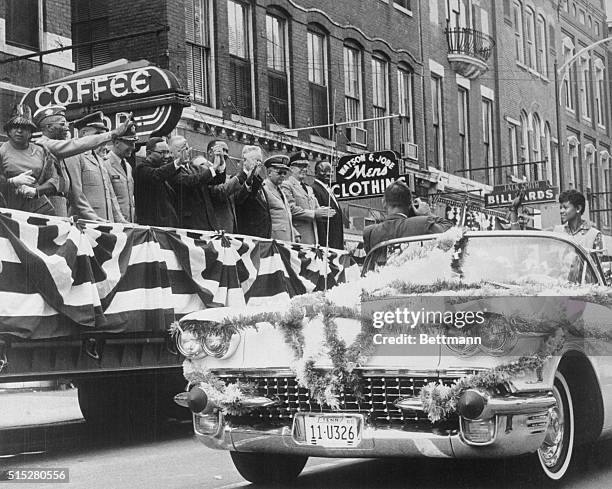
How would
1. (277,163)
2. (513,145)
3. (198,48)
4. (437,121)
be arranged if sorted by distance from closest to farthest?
1. (277,163)
2. (198,48)
3. (437,121)
4. (513,145)

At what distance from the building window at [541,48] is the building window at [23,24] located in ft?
52.6

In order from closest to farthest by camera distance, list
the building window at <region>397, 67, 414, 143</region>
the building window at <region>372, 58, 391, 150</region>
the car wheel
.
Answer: the car wheel → the building window at <region>372, 58, 391, 150</region> → the building window at <region>397, 67, 414, 143</region>

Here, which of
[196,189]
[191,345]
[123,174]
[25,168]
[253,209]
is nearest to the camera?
[191,345]

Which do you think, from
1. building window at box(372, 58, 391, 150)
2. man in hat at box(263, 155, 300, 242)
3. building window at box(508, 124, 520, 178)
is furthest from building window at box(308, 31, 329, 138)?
man in hat at box(263, 155, 300, 242)

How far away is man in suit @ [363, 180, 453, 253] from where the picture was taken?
8492mm

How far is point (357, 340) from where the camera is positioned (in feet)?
20.4

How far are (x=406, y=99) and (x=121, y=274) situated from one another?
17529mm

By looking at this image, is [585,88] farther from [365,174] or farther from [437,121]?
[365,174]

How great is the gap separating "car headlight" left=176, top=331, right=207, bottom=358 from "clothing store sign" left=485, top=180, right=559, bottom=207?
19.0 metres

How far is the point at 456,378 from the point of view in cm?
596

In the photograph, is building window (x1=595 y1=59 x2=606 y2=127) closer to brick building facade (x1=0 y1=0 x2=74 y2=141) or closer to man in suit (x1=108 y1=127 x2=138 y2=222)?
brick building facade (x1=0 y1=0 x2=74 y2=141)

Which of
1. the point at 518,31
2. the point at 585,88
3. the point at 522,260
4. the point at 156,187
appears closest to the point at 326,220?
the point at 156,187

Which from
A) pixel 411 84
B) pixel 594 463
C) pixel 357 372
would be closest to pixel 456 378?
pixel 357 372

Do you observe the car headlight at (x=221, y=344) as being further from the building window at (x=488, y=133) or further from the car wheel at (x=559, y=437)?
the building window at (x=488, y=133)
